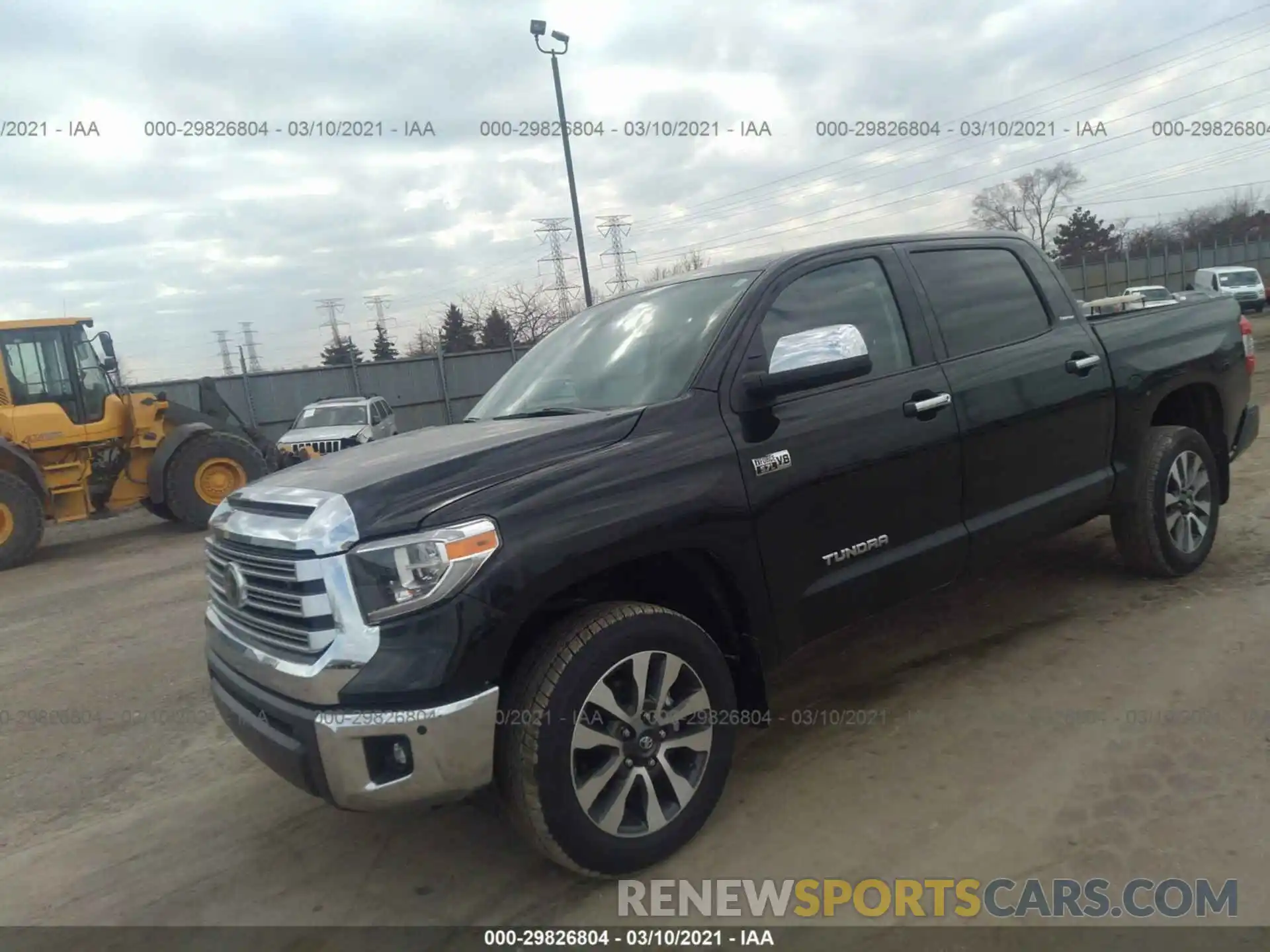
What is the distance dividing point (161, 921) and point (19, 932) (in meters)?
0.46

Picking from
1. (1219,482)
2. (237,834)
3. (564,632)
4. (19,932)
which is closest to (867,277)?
(564,632)

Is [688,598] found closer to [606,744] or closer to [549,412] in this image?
[606,744]

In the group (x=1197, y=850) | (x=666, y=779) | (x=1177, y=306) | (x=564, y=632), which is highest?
(x=1177, y=306)

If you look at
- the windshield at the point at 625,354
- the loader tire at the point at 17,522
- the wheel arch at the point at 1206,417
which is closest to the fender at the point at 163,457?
the loader tire at the point at 17,522

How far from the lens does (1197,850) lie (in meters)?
2.62

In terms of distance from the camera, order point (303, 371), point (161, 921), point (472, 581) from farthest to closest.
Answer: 1. point (303, 371)
2. point (161, 921)
3. point (472, 581)

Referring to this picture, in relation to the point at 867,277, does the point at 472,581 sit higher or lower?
lower

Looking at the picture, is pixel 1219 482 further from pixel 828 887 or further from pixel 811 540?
pixel 828 887

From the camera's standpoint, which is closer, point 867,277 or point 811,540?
point 811,540

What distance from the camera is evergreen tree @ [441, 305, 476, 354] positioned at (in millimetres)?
49625

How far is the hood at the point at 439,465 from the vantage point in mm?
2516

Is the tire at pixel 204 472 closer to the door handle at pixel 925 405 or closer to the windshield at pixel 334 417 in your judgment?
the windshield at pixel 334 417

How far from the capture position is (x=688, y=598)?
3080 mm

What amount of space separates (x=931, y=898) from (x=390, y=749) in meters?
1.63
